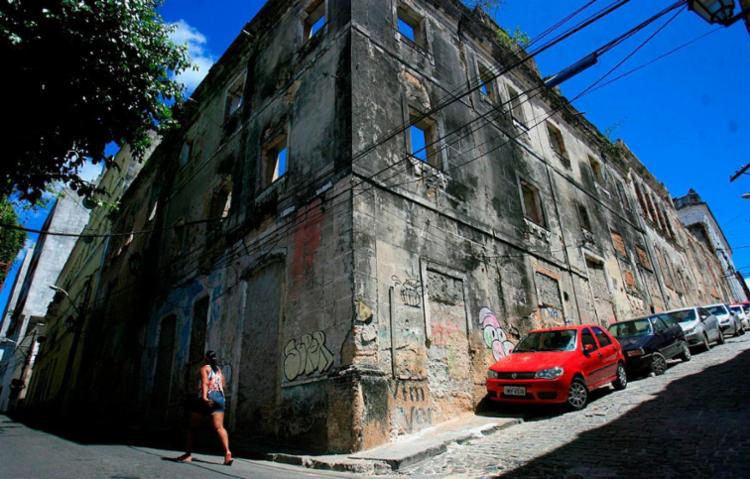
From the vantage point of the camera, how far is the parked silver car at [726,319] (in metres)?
15.8

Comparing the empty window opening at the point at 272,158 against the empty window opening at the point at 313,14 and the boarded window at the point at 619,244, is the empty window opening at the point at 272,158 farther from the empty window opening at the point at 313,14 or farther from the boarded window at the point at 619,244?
the boarded window at the point at 619,244

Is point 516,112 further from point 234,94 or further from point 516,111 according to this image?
point 234,94

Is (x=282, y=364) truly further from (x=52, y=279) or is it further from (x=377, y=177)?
(x=52, y=279)

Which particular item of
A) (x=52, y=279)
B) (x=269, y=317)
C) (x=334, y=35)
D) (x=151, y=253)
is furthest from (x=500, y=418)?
(x=52, y=279)

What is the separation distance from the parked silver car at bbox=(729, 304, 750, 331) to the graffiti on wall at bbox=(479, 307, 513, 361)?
43.0ft

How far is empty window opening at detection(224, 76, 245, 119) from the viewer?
15.7 metres

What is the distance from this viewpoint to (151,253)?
1717cm

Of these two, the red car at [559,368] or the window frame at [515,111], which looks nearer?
the red car at [559,368]

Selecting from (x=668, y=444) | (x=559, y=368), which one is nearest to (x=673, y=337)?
(x=559, y=368)

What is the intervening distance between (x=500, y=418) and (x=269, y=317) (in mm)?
5278

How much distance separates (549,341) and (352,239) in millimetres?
4667

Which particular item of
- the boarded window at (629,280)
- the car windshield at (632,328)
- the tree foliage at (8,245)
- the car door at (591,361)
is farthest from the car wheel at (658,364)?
the tree foliage at (8,245)

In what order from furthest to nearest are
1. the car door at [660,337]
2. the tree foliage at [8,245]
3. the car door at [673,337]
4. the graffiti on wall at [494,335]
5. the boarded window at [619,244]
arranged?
1. the tree foliage at [8,245]
2. the boarded window at [619,244]
3. the car door at [673,337]
4. the car door at [660,337]
5. the graffiti on wall at [494,335]

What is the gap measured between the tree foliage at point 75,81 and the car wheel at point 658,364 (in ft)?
41.6
